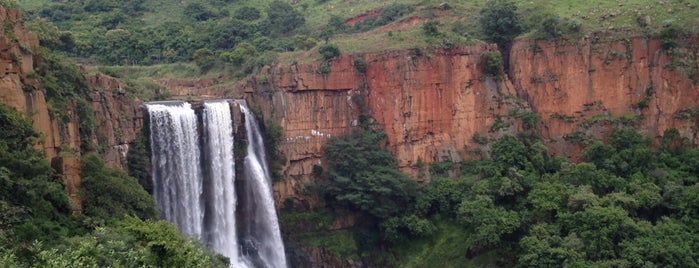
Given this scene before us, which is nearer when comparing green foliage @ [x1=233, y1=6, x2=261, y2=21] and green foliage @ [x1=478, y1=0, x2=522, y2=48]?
green foliage @ [x1=478, y1=0, x2=522, y2=48]

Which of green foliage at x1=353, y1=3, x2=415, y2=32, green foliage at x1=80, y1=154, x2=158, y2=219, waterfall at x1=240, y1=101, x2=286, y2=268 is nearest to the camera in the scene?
green foliage at x1=80, y1=154, x2=158, y2=219

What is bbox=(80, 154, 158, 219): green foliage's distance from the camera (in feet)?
71.6

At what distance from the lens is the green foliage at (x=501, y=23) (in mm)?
37250

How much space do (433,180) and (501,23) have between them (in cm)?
857

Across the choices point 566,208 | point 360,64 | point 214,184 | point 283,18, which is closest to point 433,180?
point 360,64

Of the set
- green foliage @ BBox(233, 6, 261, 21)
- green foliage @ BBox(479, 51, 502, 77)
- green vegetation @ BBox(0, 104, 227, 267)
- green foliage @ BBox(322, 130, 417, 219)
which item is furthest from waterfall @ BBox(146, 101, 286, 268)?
green foliage @ BBox(233, 6, 261, 21)

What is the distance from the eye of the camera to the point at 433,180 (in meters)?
35.7

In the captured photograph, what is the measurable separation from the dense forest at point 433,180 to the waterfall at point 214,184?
1090mm

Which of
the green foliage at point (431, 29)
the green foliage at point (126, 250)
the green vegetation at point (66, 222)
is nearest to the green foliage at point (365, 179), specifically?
the green foliage at point (431, 29)

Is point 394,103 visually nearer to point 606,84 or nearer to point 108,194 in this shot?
point 606,84

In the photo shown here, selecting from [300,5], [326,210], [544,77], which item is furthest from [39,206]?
[300,5]

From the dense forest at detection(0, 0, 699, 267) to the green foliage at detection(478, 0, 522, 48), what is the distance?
70mm

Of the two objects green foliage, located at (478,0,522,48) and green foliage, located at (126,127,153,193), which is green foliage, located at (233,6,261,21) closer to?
green foliage, located at (478,0,522,48)

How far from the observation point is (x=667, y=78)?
34.4 metres
